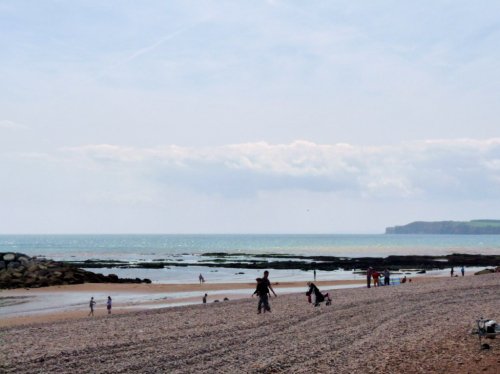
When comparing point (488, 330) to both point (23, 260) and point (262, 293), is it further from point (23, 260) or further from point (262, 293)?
point (23, 260)

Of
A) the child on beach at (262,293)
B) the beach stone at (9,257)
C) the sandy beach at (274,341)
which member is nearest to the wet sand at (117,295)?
the sandy beach at (274,341)

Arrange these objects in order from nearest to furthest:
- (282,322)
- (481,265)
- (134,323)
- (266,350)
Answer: (266,350), (282,322), (134,323), (481,265)

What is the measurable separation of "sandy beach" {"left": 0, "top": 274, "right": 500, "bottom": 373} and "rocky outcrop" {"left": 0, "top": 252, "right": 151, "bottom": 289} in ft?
108

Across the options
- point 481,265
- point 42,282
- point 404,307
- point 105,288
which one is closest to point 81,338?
point 404,307

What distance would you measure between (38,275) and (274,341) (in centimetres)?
4694

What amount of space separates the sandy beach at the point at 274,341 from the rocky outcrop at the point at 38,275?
3282 centimetres

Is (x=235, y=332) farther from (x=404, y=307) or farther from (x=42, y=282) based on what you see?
(x=42, y=282)

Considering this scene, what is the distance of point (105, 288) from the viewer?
177 ft

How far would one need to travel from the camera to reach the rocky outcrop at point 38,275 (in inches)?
2210

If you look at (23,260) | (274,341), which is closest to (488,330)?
(274,341)

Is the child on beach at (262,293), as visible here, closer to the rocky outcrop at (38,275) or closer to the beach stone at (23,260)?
the rocky outcrop at (38,275)

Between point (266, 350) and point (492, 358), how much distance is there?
18.6ft

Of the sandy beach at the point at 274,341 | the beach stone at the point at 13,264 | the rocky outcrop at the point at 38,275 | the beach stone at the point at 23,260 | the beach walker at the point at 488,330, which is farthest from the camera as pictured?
the beach stone at the point at 23,260

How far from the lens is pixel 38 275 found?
59156 mm
